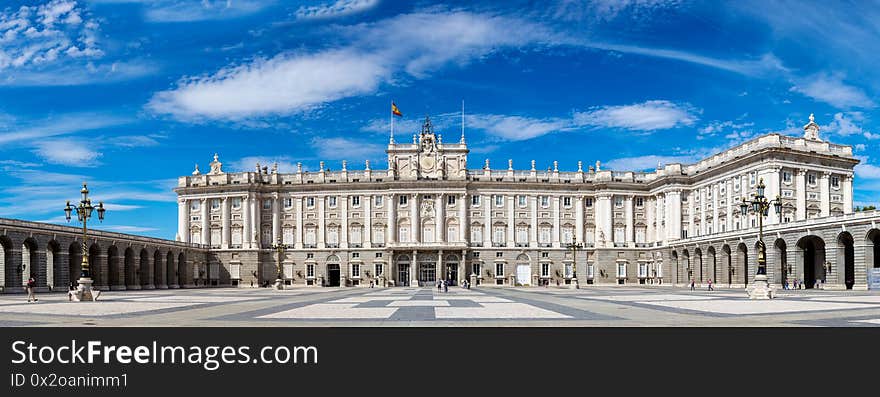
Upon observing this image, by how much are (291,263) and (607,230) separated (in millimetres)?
43983

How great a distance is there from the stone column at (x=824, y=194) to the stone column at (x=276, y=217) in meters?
68.2

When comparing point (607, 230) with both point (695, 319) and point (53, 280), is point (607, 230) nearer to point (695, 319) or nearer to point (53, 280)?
point (53, 280)

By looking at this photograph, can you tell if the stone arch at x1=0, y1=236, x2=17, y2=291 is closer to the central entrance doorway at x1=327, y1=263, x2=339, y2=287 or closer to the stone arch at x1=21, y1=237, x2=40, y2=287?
the stone arch at x1=21, y1=237, x2=40, y2=287

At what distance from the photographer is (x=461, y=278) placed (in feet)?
326

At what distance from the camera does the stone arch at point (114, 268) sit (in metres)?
75.2

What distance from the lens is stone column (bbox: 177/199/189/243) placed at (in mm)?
103938

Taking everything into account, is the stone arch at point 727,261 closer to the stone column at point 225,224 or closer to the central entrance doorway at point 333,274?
the central entrance doorway at point 333,274

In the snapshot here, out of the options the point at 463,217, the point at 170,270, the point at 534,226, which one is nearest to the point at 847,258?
the point at 534,226

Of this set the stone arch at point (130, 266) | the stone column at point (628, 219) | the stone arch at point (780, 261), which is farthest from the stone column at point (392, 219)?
the stone arch at point (780, 261)

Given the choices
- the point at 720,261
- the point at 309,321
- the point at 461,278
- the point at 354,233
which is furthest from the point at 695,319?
the point at 354,233

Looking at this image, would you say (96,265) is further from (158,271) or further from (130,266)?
(158,271)

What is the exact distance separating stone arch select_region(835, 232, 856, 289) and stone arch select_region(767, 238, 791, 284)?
4923mm

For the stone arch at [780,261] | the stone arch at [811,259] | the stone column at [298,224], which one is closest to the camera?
the stone arch at [811,259]
